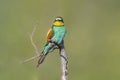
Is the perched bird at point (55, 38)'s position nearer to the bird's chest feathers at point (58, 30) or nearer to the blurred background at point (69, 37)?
the bird's chest feathers at point (58, 30)

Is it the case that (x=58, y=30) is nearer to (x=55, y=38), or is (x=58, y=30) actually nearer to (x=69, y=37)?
(x=55, y=38)

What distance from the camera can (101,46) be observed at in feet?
17.3

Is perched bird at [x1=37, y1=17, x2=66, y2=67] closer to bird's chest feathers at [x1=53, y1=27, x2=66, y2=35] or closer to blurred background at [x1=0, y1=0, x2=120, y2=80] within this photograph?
bird's chest feathers at [x1=53, y1=27, x2=66, y2=35]

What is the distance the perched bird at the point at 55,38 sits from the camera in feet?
10.3

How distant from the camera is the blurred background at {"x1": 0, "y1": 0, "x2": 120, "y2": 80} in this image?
4879mm

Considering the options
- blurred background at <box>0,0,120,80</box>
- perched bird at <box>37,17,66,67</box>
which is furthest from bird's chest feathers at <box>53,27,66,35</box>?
blurred background at <box>0,0,120,80</box>

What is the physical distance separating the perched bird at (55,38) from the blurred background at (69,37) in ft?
4.62

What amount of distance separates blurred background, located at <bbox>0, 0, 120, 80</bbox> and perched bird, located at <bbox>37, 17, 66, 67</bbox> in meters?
1.41

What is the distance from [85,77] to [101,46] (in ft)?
1.32

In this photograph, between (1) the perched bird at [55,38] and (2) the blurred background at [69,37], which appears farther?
→ (2) the blurred background at [69,37]

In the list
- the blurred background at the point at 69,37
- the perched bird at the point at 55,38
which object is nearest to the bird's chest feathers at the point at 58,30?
the perched bird at the point at 55,38

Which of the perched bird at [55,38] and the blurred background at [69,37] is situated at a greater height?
the perched bird at [55,38]

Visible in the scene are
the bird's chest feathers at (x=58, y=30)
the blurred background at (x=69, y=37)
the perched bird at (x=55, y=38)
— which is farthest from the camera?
the blurred background at (x=69, y=37)

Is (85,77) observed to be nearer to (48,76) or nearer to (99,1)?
(48,76)
